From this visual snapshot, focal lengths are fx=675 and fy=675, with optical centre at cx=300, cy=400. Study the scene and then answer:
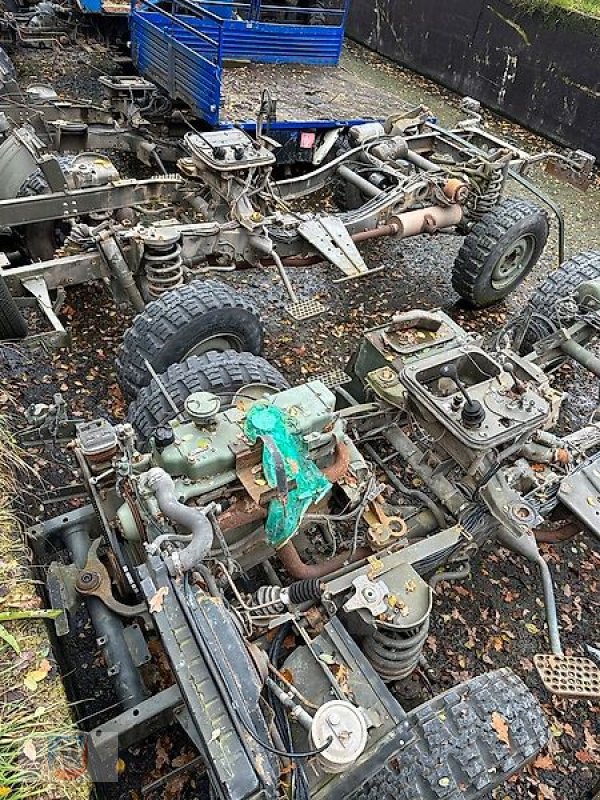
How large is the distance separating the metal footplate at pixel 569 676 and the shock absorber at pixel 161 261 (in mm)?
3463

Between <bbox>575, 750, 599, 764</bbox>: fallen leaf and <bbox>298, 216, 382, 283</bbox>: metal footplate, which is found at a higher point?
<bbox>298, 216, 382, 283</bbox>: metal footplate

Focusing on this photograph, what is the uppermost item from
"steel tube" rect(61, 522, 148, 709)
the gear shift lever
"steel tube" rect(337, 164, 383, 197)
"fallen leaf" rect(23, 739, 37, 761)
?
the gear shift lever

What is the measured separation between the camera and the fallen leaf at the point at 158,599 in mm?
2236

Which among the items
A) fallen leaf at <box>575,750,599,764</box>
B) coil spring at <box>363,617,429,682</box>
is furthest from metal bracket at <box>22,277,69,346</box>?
fallen leaf at <box>575,750,599,764</box>

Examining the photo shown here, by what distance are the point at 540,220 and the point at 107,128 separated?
454 centimetres

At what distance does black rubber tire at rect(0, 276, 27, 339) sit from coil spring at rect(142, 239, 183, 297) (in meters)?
0.99

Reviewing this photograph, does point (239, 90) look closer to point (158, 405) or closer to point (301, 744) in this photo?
point (158, 405)

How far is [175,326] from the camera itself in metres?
4.46

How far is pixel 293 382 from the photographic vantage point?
592 cm

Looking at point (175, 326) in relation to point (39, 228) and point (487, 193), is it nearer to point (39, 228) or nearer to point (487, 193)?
point (39, 228)

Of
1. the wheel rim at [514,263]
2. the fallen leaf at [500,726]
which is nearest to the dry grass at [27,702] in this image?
the fallen leaf at [500,726]

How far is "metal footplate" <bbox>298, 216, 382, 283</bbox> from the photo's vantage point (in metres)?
5.37

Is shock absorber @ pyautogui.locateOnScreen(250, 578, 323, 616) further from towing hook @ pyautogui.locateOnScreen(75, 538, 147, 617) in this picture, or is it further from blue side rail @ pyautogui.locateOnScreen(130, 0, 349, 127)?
blue side rail @ pyautogui.locateOnScreen(130, 0, 349, 127)

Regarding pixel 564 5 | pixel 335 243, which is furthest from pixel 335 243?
pixel 564 5
